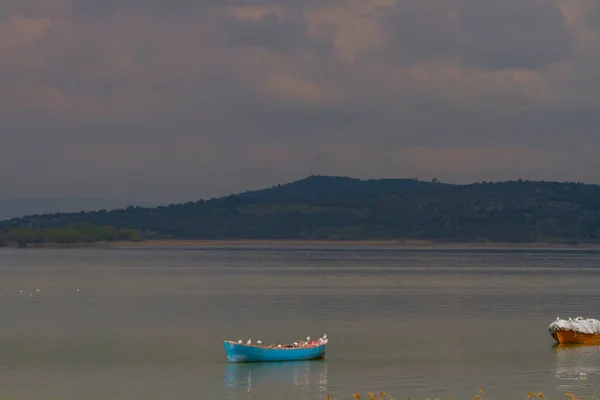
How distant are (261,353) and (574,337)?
797 inches

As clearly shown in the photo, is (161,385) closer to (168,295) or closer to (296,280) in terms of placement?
(168,295)

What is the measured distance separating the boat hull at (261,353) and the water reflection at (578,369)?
1259cm

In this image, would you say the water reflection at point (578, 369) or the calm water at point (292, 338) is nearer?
the water reflection at point (578, 369)

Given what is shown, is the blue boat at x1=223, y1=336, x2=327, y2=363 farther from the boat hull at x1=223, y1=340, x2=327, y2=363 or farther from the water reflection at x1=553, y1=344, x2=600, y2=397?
the water reflection at x1=553, y1=344, x2=600, y2=397

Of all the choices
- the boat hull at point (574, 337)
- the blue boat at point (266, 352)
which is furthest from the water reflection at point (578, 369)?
the blue boat at point (266, 352)

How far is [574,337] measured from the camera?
6675cm

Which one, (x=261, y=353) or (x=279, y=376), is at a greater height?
(x=261, y=353)

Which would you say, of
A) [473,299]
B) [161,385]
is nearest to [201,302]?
[473,299]

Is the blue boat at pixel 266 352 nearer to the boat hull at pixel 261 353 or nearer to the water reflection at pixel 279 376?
A: the boat hull at pixel 261 353

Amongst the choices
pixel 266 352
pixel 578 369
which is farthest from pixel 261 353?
pixel 578 369

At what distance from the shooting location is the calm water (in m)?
50.9

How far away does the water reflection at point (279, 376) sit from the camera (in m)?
50.3

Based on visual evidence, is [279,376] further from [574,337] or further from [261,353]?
[574,337]

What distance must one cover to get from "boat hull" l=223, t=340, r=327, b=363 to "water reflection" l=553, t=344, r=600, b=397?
12.6 meters
